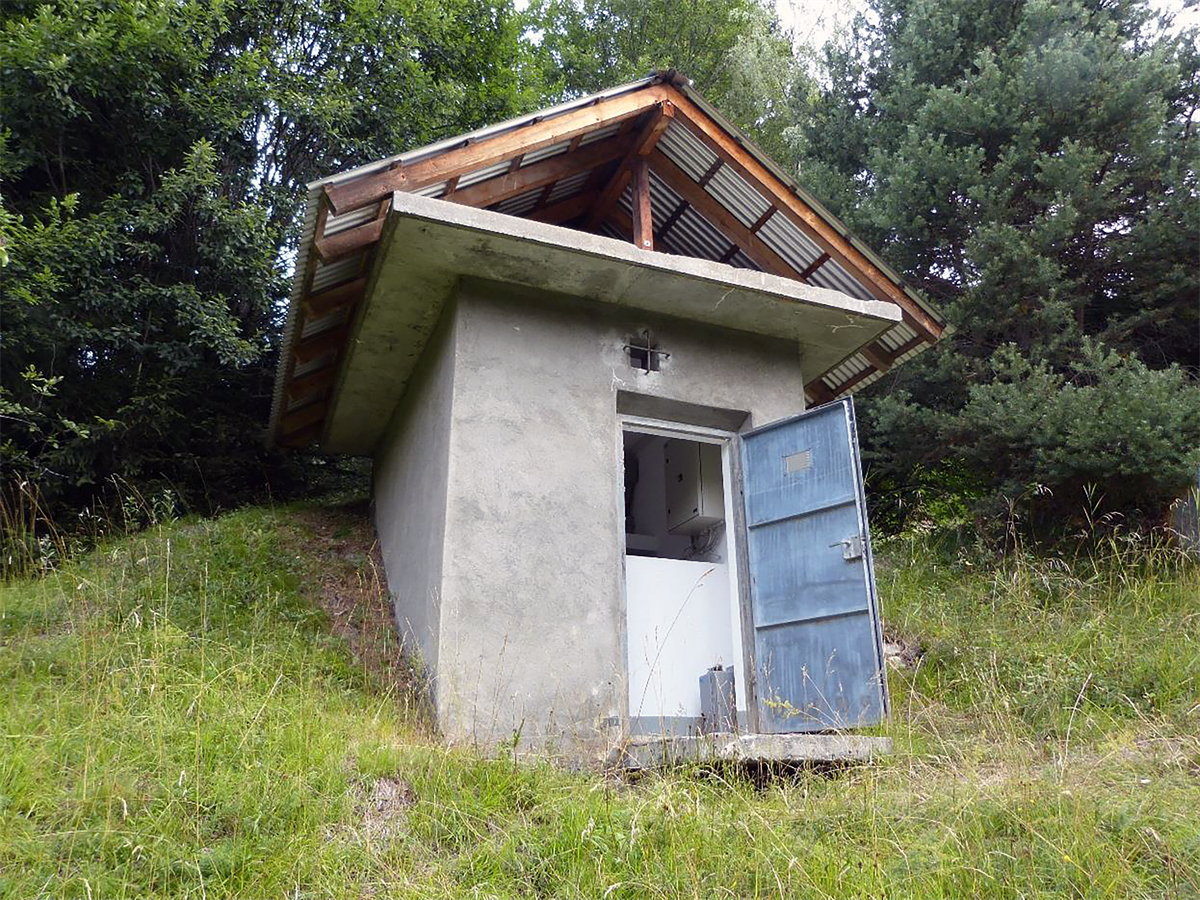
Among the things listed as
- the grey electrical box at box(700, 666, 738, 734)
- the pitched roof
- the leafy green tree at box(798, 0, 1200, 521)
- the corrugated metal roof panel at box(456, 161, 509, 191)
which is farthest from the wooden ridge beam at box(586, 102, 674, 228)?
the leafy green tree at box(798, 0, 1200, 521)

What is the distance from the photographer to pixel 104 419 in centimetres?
1081

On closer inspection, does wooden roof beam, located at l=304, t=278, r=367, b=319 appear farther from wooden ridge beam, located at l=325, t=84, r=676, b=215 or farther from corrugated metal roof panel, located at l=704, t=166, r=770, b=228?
corrugated metal roof panel, located at l=704, t=166, r=770, b=228

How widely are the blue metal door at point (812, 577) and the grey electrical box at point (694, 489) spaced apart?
1.00 meters

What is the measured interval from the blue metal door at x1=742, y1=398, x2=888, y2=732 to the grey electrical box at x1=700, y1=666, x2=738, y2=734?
0.71ft

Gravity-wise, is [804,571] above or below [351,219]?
below

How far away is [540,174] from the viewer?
297 inches

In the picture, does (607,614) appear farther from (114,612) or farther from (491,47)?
(491,47)

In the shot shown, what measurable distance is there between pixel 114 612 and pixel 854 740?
17.0ft

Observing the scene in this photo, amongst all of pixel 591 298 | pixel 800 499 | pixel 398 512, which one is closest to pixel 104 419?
pixel 398 512

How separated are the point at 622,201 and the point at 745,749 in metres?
5.18

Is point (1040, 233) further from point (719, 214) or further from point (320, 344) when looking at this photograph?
point (320, 344)

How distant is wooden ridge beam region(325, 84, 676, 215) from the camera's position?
6094mm

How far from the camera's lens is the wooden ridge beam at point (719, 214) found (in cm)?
806

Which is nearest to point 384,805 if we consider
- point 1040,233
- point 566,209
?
point 566,209
